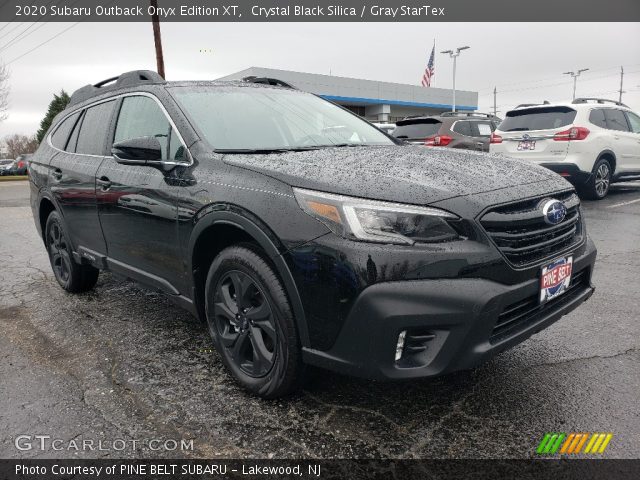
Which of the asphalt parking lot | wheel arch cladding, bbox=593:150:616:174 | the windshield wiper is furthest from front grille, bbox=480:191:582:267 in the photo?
wheel arch cladding, bbox=593:150:616:174

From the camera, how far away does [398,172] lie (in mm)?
2258

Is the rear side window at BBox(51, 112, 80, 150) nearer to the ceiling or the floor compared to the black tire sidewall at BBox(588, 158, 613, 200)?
nearer to the ceiling

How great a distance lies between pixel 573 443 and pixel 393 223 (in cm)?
122

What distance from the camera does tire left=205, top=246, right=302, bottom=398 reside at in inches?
87.4

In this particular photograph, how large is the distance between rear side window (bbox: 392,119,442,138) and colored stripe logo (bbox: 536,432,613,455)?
30.8 ft

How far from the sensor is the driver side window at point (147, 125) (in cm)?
288

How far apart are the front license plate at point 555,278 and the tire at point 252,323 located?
1.14 meters

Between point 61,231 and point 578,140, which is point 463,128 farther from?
point 61,231

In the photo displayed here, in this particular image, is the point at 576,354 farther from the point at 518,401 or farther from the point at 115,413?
the point at 115,413

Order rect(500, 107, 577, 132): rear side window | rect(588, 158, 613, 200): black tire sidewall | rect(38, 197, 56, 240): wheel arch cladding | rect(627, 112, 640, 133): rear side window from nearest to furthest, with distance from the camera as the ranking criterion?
rect(38, 197, 56, 240): wheel arch cladding
rect(500, 107, 577, 132): rear side window
rect(588, 158, 613, 200): black tire sidewall
rect(627, 112, 640, 133): rear side window

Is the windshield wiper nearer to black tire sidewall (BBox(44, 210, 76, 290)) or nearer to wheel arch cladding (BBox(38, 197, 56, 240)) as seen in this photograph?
black tire sidewall (BBox(44, 210, 76, 290))

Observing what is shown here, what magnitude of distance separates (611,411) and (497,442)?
65 cm

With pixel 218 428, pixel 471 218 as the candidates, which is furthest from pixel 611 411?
pixel 218 428

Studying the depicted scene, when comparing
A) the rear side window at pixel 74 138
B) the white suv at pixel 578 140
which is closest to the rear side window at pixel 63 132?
the rear side window at pixel 74 138
